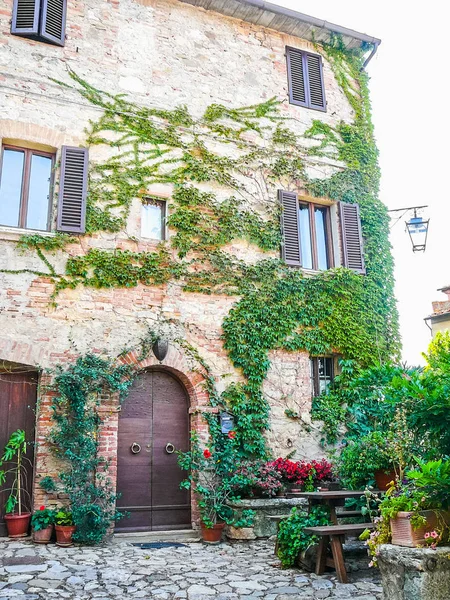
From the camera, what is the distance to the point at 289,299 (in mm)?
9680

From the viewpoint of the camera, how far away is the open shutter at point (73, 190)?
27.2 feet

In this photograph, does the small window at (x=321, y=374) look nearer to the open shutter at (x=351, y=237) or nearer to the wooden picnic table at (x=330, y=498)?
the open shutter at (x=351, y=237)

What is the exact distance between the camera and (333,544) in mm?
5402

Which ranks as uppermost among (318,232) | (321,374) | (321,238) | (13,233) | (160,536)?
(318,232)

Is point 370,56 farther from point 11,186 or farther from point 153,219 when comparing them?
point 11,186

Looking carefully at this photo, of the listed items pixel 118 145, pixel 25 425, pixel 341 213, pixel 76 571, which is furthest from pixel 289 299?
pixel 76 571

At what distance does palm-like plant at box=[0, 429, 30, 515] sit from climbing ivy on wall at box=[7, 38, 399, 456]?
2.22 meters

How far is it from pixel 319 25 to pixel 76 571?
33.4ft

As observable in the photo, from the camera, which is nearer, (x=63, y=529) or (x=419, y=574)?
(x=419, y=574)

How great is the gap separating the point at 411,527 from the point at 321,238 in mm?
7098

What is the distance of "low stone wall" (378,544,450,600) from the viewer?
405 cm

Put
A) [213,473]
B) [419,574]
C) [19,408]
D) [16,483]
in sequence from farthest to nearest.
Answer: [213,473] → [19,408] → [16,483] → [419,574]

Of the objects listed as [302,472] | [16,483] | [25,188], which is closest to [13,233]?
[25,188]

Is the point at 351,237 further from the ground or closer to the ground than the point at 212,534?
further from the ground
